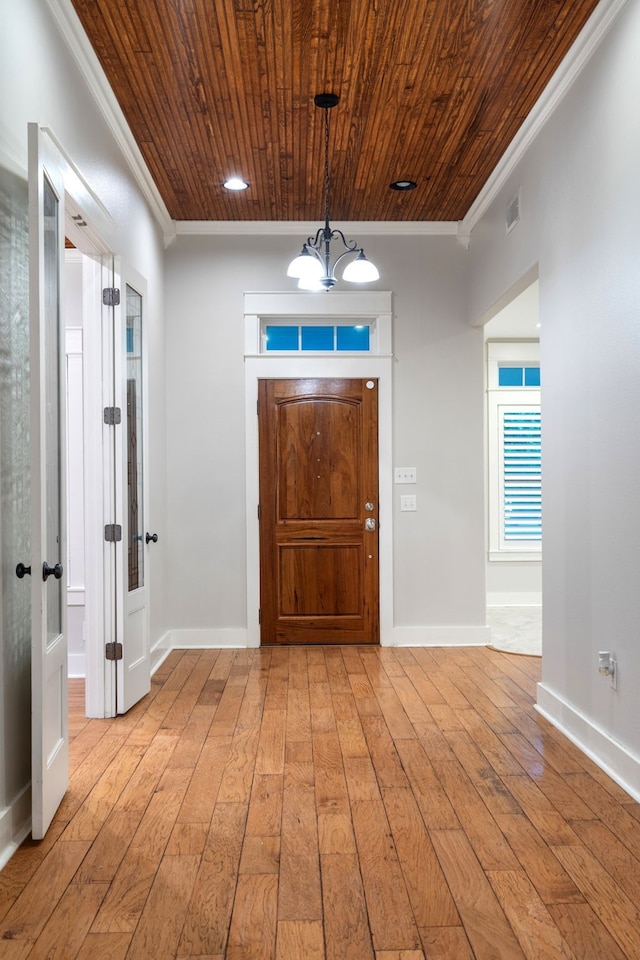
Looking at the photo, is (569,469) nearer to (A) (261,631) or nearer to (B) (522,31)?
(B) (522,31)

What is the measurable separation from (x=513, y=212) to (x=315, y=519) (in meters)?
2.50

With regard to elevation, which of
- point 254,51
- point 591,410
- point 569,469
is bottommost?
point 569,469

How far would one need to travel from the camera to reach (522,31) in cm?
325

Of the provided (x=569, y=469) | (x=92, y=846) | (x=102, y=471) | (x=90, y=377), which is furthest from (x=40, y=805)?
(x=569, y=469)

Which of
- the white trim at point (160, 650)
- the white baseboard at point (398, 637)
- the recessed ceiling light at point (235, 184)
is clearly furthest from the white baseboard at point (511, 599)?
the recessed ceiling light at point (235, 184)

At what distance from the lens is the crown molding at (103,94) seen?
3.04 m

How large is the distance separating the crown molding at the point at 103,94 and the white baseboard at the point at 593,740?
140 inches

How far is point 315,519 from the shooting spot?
5.76m

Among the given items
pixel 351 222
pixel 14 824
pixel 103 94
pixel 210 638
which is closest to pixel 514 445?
pixel 351 222

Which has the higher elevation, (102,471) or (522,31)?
(522,31)

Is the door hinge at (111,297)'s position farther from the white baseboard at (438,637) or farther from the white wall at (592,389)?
the white baseboard at (438,637)

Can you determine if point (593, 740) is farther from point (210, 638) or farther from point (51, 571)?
point (210, 638)

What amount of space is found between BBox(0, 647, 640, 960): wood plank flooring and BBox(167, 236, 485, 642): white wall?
1.56m

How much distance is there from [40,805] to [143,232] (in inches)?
137
